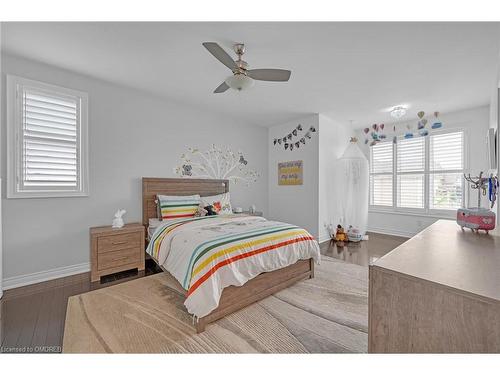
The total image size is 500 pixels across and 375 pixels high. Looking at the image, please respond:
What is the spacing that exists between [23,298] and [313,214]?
167 inches

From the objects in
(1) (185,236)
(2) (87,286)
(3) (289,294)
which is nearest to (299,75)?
(1) (185,236)

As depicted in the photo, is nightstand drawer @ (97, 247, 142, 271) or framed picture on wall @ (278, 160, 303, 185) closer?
nightstand drawer @ (97, 247, 142, 271)

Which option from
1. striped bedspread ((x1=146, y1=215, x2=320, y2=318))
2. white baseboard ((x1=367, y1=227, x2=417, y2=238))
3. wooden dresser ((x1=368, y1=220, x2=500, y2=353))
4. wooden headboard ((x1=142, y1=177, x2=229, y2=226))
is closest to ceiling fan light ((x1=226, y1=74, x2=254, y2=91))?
striped bedspread ((x1=146, y1=215, x2=320, y2=318))

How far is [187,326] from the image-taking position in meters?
1.78

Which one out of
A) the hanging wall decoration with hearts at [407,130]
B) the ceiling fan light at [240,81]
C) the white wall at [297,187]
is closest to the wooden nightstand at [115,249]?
the ceiling fan light at [240,81]

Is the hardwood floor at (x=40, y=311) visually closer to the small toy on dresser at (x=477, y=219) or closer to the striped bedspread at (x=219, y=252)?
the striped bedspread at (x=219, y=252)

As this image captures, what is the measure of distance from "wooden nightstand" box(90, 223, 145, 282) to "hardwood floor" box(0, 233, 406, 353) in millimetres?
115

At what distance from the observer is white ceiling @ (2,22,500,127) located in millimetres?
1932

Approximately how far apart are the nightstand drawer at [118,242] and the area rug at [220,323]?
1.70ft

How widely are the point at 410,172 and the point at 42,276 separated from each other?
660cm

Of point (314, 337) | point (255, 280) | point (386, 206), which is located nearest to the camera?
point (314, 337)

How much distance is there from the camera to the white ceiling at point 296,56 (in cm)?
193

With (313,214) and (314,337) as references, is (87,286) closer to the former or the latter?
(314,337)

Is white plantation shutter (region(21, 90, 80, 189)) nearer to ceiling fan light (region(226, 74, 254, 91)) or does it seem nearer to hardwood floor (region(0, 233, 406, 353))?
hardwood floor (region(0, 233, 406, 353))
